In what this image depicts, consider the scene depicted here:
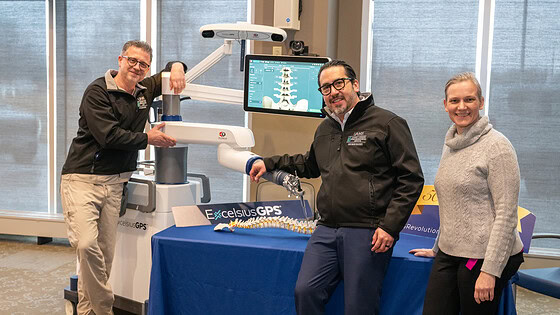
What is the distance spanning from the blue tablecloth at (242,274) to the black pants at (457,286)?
0.99ft

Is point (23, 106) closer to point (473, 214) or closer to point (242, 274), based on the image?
point (242, 274)

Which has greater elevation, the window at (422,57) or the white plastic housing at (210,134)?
the window at (422,57)

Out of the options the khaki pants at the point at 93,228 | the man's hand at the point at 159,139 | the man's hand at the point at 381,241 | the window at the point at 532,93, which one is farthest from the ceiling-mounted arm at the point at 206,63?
the window at the point at 532,93

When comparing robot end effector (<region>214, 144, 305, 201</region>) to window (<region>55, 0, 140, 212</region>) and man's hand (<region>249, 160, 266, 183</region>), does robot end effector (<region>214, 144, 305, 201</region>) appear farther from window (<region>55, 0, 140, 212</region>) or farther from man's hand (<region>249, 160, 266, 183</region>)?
window (<region>55, 0, 140, 212</region>)

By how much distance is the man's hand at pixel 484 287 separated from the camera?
6.41ft

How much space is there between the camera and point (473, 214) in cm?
203

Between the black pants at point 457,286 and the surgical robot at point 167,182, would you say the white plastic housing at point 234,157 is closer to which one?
the surgical robot at point 167,182

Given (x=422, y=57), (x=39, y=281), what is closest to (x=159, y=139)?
(x=39, y=281)

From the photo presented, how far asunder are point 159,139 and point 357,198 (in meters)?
1.11

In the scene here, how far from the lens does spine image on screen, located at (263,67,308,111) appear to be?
304 centimetres

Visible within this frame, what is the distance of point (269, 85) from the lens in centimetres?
310

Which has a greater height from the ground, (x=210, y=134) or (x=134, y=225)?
(x=210, y=134)

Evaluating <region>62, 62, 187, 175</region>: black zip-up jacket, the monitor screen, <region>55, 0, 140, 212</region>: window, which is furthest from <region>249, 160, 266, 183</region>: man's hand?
<region>55, 0, 140, 212</region>: window

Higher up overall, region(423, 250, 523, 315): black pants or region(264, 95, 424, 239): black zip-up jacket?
region(264, 95, 424, 239): black zip-up jacket
